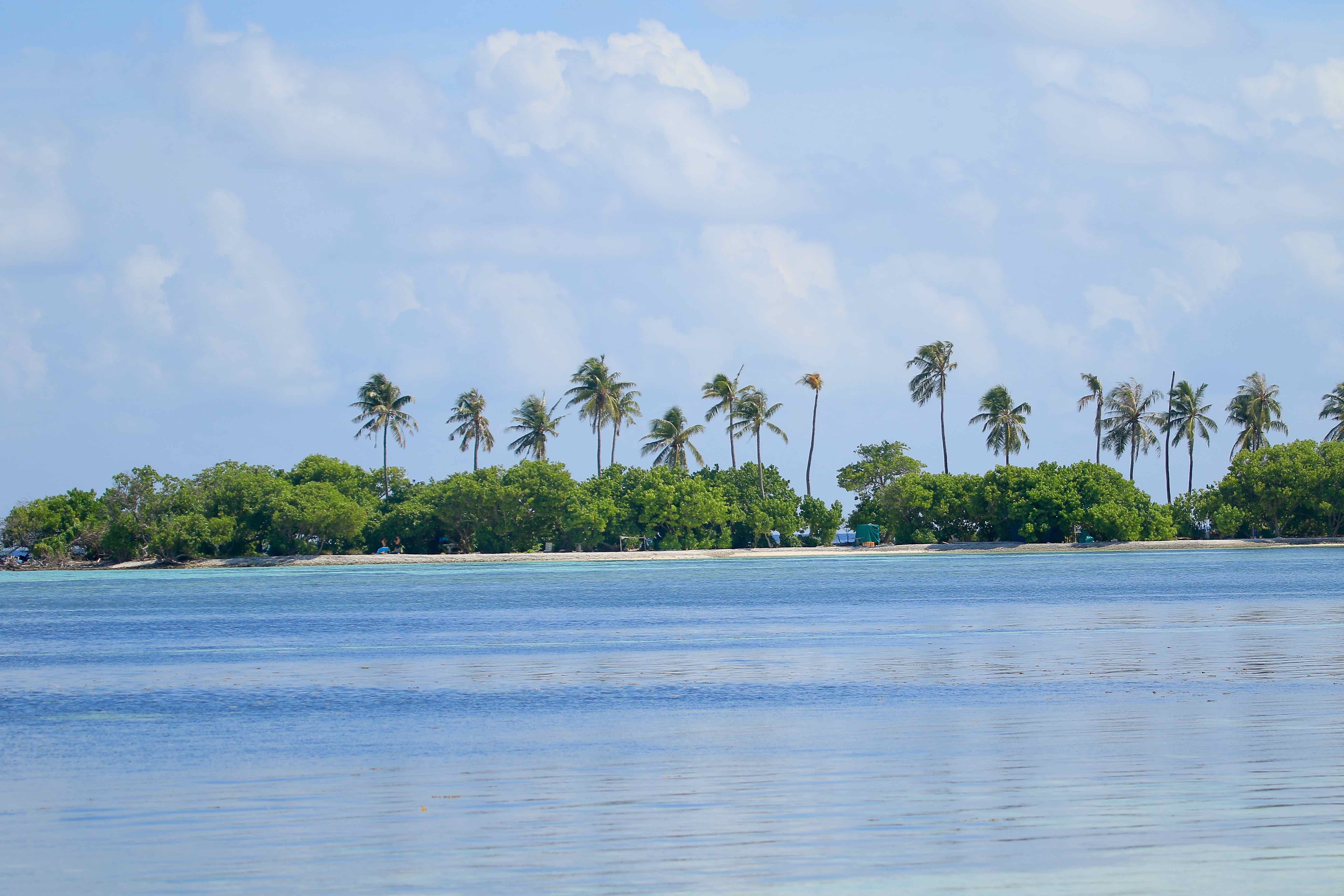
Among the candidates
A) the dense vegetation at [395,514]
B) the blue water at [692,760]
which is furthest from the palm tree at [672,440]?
the blue water at [692,760]

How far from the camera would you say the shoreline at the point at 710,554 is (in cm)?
9775

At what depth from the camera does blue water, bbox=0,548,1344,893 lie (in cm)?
1074

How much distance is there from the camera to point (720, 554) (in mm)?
103250

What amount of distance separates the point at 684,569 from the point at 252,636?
167ft

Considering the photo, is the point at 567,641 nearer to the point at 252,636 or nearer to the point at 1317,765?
the point at 252,636

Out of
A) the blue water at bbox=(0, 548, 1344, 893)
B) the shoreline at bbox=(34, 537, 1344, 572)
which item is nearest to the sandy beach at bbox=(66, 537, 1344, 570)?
the shoreline at bbox=(34, 537, 1344, 572)

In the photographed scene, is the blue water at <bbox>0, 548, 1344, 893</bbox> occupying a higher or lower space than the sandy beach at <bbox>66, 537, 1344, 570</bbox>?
lower

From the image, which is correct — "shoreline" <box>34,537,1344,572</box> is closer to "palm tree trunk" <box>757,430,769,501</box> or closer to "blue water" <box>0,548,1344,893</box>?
"palm tree trunk" <box>757,430,769,501</box>

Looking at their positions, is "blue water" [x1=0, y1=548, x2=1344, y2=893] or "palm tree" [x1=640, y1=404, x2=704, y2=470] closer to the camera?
"blue water" [x1=0, y1=548, x2=1344, y2=893]

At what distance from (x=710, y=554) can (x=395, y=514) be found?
2407 cm

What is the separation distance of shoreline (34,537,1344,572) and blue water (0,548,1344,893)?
198 feet

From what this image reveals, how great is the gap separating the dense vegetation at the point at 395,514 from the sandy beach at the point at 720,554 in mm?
1090

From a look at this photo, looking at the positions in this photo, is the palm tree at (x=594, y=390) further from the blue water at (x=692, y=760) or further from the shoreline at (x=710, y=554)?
the blue water at (x=692, y=760)

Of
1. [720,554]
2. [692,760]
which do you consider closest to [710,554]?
[720,554]
